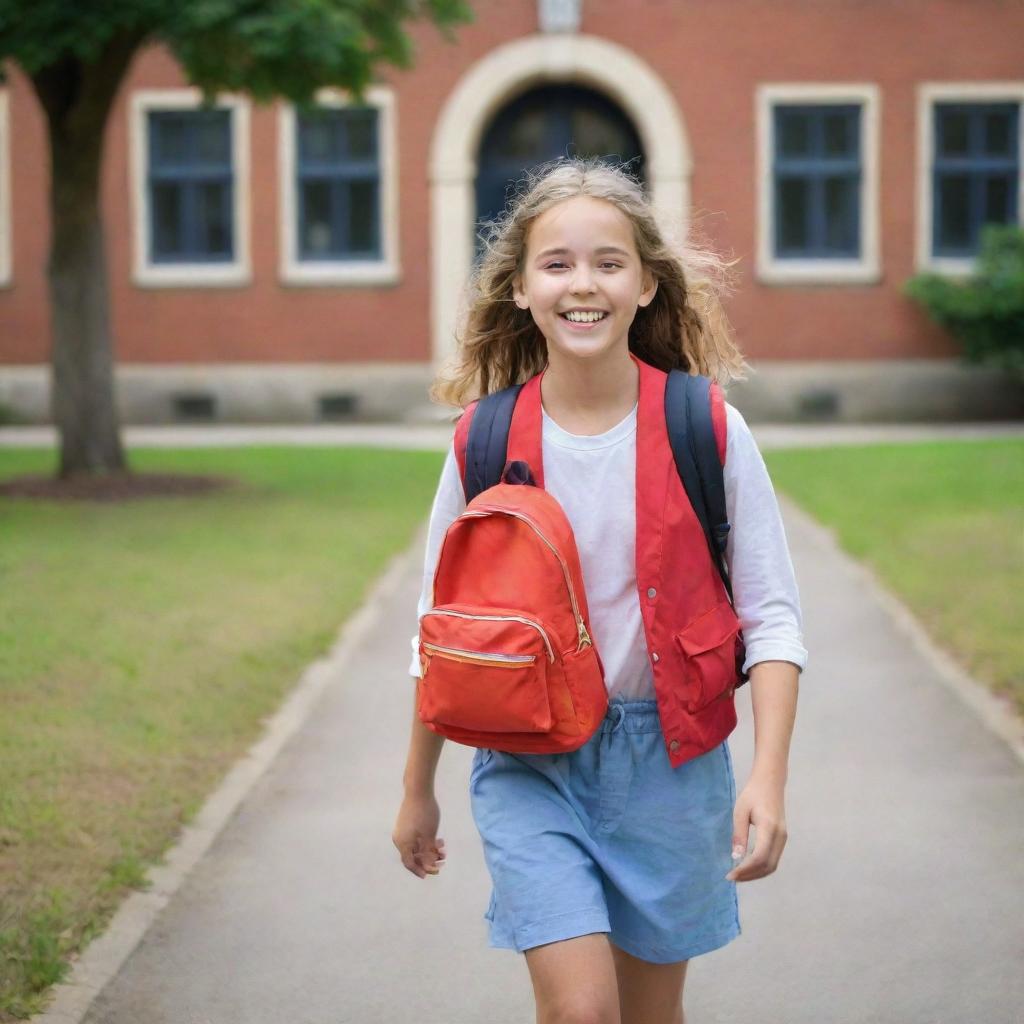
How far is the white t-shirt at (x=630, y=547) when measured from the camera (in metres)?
2.98

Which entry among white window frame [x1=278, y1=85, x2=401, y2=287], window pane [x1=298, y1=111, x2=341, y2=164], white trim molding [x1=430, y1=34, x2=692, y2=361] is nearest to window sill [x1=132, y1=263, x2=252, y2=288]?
white window frame [x1=278, y1=85, x2=401, y2=287]

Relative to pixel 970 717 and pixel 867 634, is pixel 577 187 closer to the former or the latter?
pixel 970 717

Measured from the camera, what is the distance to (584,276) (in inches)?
119

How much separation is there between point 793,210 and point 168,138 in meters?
8.15

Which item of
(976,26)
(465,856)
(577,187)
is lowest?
(465,856)

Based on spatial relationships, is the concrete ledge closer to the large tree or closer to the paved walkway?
the paved walkway

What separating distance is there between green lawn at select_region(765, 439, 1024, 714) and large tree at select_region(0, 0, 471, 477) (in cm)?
476

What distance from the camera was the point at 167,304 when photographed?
23594mm

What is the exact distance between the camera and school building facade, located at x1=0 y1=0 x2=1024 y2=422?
22.8 meters

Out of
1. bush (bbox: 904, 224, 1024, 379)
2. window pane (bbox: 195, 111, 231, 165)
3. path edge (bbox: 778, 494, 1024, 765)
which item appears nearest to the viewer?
path edge (bbox: 778, 494, 1024, 765)

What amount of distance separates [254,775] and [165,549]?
5459 mm

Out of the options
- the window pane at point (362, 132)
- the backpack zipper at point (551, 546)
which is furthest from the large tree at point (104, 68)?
the backpack zipper at point (551, 546)

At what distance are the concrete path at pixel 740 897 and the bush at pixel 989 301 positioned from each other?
50.9 ft

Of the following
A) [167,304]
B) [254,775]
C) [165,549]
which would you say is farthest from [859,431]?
[254,775]
